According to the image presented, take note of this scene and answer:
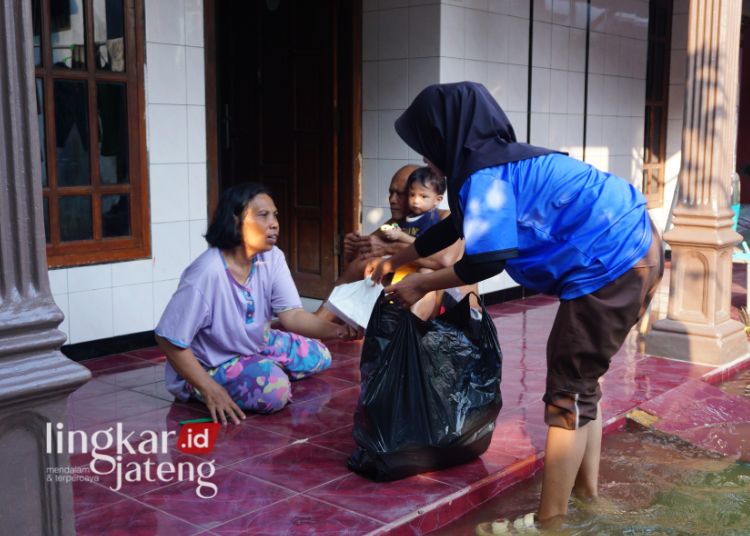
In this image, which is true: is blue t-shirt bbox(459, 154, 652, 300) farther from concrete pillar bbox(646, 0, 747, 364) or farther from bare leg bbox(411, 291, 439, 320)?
concrete pillar bbox(646, 0, 747, 364)

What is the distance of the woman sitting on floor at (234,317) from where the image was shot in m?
4.43

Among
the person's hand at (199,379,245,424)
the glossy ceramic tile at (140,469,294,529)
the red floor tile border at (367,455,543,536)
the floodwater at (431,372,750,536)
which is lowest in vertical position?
the floodwater at (431,372,750,536)

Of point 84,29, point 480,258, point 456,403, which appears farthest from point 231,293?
point 84,29

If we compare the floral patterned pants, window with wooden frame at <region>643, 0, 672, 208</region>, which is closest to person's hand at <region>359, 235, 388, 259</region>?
the floral patterned pants

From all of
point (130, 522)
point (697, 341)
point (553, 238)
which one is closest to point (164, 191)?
point (130, 522)

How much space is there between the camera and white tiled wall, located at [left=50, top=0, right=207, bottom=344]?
228 inches

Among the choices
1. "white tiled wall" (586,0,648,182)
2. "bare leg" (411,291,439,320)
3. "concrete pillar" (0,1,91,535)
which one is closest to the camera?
"concrete pillar" (0,1,91,535)

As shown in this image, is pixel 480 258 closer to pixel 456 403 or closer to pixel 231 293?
pixel 456 403

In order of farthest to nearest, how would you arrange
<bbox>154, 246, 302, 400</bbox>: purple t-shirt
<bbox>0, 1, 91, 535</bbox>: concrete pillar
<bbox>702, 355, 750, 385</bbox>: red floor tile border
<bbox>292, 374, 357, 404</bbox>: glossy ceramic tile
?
1. <bbox>702, 355, 750, 385</bbox>: red floor tile border
2. <bbox>292, 374, 357, 404</bbox>: glossy ceramic tile
3. <bbox>154, 246, 302, 400</bbox>: purple t-shirt
4. <bbox>0, 1, 91, 535</bbox>: concrete pillar

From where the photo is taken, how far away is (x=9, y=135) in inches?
86.9

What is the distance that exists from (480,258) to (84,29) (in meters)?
3.67

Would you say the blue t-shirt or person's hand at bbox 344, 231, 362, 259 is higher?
the blue t-shirt

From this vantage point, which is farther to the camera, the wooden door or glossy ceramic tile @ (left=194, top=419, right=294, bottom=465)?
the wooden door

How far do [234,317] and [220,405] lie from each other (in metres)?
0.46
